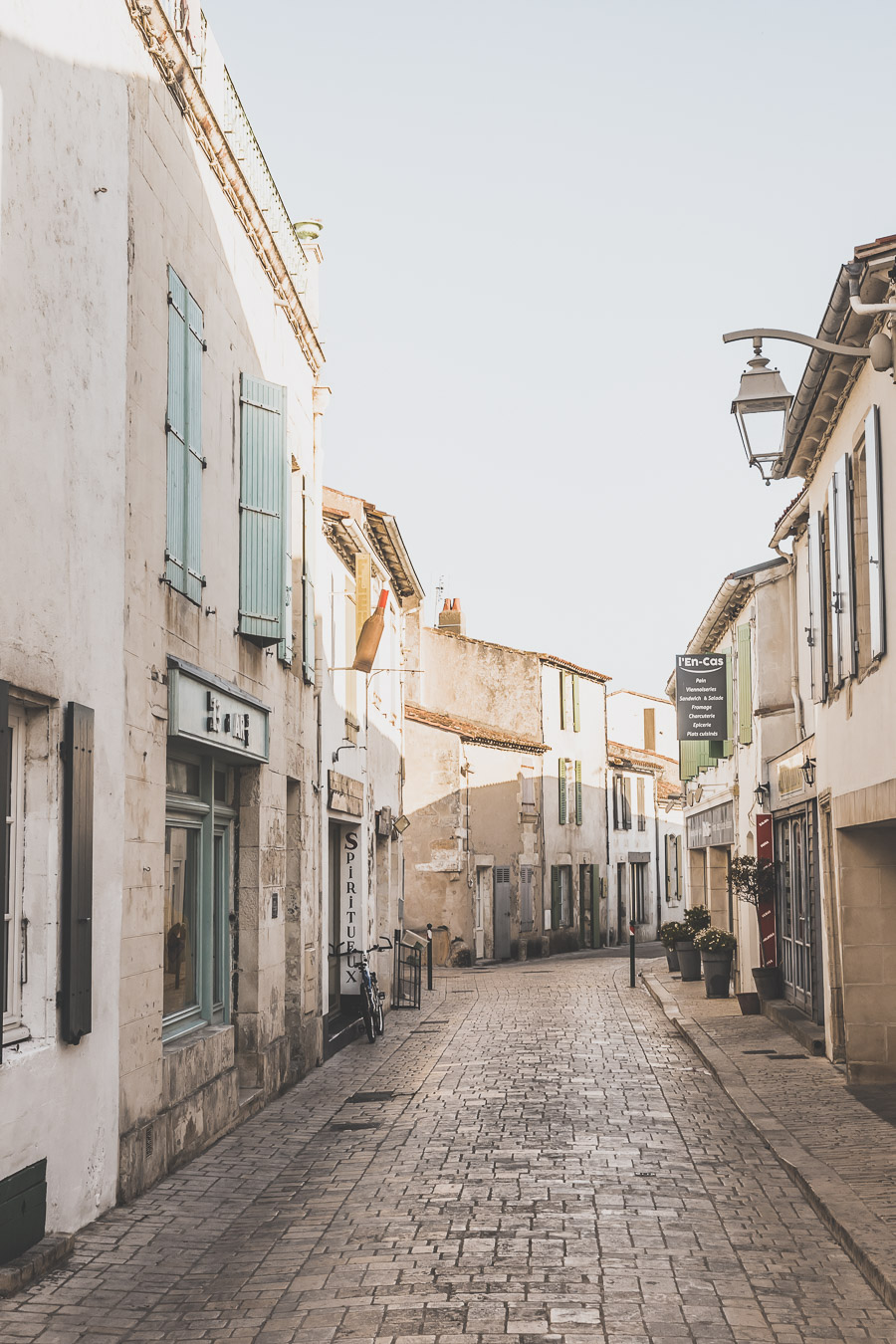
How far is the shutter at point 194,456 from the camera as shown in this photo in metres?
9.24

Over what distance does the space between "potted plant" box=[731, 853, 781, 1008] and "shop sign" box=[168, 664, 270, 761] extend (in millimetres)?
8593

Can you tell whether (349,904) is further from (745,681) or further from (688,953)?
(688,953)

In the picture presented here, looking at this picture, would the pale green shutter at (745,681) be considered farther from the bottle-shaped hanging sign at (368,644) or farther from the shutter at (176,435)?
the shutter at (176,435)

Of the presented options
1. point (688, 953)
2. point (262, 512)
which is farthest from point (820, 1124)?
point (688, 953)

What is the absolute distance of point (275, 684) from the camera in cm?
1227

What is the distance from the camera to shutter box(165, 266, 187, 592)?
8820 millimetres

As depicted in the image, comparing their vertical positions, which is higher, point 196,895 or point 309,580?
point 309,580

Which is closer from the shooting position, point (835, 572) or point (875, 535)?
point (875, 535)

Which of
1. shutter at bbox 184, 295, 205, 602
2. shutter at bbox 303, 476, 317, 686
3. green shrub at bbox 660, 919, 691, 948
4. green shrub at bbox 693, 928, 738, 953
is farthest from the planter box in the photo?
shutter at bbox 184, 295, 205, 602

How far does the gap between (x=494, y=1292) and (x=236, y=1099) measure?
4.94m

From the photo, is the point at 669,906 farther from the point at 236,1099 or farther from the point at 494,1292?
the point at 494,1292

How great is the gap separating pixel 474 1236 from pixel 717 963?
13864 mm

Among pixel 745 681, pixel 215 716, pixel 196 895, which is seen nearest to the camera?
pixel 215 716

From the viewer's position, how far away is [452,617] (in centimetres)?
3856
